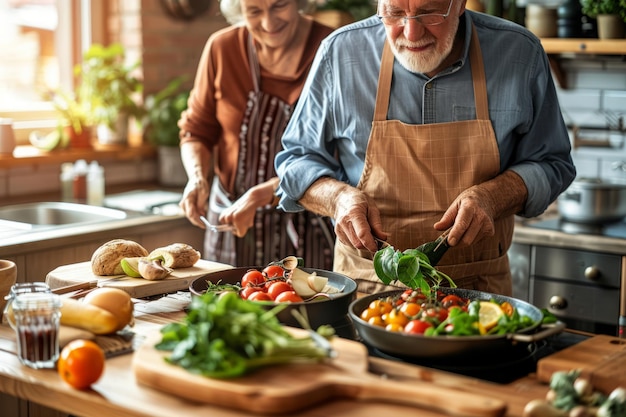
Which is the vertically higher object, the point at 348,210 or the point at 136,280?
the point at 348,210

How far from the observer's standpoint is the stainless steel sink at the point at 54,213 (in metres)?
3.56

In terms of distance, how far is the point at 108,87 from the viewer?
4.11 metres

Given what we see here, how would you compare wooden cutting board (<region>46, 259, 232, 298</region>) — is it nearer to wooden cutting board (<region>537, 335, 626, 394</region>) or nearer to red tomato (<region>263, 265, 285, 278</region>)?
red tomato (<region>263, 265, 285, 278</region>)

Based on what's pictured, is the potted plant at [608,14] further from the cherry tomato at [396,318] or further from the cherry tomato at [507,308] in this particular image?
the cherry tomato at [396,318]

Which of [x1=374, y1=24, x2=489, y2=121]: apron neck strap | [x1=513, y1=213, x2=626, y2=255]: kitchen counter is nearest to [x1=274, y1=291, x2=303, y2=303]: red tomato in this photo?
[x1=374, y1=24, x2=489, y2=121]: apron neck strap

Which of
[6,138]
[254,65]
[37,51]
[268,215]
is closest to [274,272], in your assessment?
[268,215]

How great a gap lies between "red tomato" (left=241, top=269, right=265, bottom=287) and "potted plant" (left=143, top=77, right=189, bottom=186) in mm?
2190

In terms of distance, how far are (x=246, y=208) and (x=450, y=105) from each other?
29.2 inches

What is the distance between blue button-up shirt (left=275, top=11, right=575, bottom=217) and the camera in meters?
2.35

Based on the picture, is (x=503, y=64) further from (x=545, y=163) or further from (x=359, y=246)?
(x=359, y=246)

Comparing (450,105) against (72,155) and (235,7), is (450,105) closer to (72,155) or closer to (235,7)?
(235,7)

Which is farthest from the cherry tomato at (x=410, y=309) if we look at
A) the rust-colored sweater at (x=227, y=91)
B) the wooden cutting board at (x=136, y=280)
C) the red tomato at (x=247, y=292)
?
the rust-colored sweater at (x=227, y=91)

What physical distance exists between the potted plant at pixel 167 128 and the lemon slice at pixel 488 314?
2.62m

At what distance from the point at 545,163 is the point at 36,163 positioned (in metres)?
2.28
